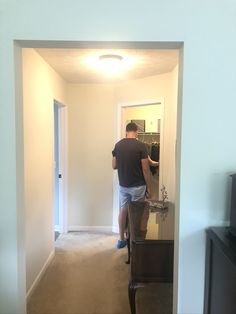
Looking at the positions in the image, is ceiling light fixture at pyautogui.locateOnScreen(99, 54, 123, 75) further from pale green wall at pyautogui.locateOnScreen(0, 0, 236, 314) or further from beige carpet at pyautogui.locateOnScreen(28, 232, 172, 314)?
beige carpet at pyautogui.locateOnScreen(28, 232, 172, 314)

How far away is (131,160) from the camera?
3.38 m

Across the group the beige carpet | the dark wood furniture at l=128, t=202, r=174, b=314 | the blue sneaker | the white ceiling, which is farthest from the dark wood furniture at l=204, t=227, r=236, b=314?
the blue sneaker

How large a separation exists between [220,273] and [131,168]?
6.60 feet

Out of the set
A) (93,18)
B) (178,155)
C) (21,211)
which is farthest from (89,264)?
(93,18)

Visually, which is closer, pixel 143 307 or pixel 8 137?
pixel 8 137

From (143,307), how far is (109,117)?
264 centimetres

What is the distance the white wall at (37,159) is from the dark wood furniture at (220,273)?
5.16ft

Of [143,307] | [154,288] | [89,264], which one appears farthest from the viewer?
Result: [89,264]

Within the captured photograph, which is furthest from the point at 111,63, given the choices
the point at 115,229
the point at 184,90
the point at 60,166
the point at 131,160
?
the point at 115,229

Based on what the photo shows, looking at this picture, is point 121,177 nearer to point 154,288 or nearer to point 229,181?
point 154,288

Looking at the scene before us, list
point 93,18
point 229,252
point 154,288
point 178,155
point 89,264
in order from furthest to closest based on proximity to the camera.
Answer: point 89,264, point 154,288, point 178,155, point 93,18, point 229,252

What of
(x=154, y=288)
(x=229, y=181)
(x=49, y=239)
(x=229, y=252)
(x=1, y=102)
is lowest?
(x=154, y=288)

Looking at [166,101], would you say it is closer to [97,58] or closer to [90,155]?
[97,58]

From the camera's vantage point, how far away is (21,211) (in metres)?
1.72
